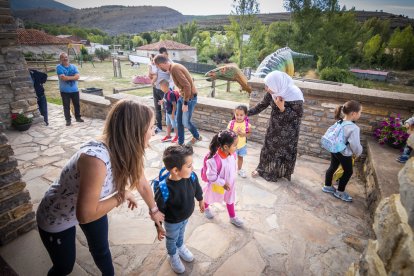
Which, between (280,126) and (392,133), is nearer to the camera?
(280,126)

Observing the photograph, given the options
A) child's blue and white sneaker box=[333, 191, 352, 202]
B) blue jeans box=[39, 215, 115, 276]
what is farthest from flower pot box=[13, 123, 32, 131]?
child's blue and white sneaker box=[333, 191, 352, 202]

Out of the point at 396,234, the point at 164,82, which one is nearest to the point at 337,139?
the point at 396,234

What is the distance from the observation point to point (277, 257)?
8.20 ft

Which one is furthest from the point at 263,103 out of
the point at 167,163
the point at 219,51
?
the point at 219,51

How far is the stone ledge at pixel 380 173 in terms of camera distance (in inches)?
112

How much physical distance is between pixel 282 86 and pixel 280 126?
615 millimetres

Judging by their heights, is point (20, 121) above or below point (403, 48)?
below

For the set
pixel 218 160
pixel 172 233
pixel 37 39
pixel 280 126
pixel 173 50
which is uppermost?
pixel 37 39

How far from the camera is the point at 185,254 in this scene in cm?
240

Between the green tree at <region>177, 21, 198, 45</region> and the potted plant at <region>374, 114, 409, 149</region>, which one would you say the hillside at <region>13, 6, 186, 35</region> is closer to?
the green tree at <region>177, 21, 198, 45</region>

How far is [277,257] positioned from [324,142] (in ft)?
5.73

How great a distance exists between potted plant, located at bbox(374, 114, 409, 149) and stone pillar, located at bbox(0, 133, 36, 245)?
17.6 feet

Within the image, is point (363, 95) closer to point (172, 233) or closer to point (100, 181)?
point (172, 233)

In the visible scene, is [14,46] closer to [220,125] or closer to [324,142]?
[220,125]
